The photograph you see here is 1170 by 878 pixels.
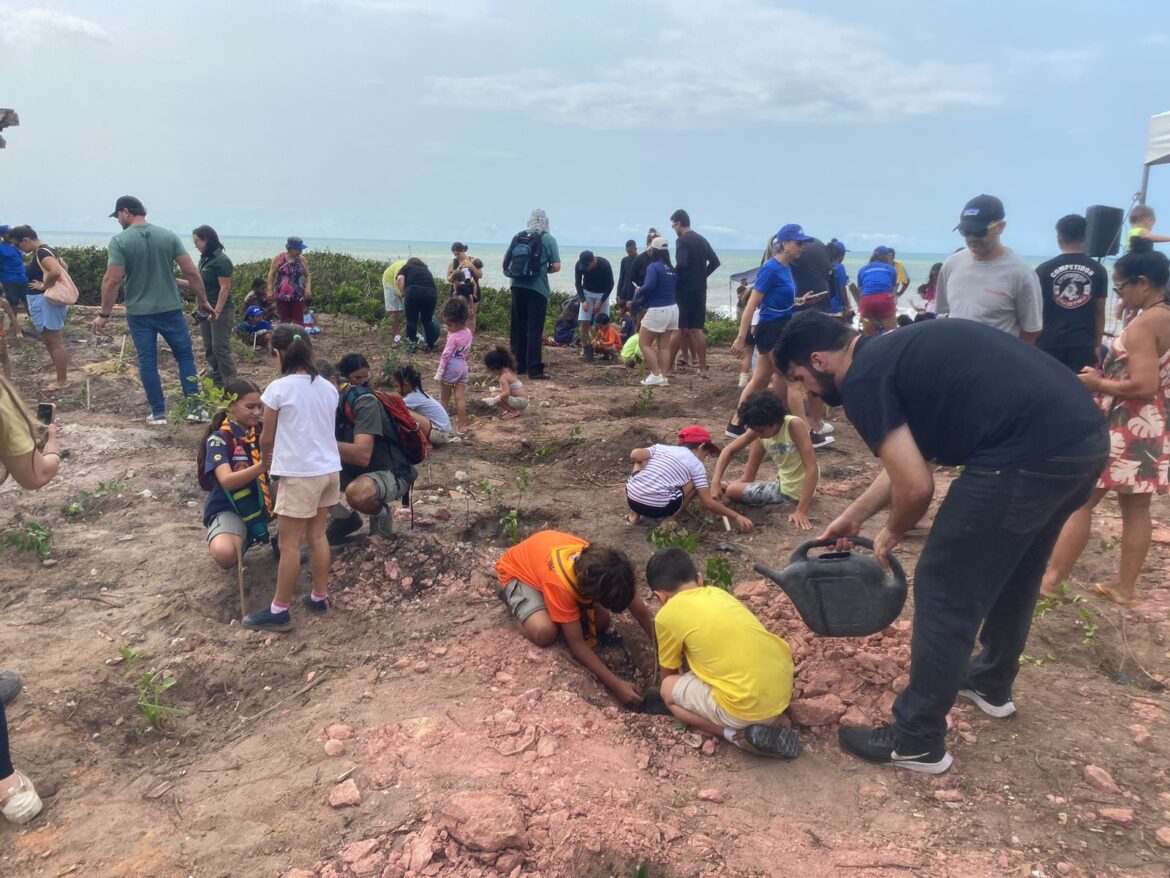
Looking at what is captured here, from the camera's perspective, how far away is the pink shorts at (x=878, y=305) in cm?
620

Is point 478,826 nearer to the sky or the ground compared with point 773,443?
nearer to the ground

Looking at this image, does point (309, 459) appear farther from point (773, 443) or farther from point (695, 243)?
point (695, 243)

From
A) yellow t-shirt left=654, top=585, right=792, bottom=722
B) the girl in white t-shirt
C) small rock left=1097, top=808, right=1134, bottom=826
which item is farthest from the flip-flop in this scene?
the girl in white t-shirt

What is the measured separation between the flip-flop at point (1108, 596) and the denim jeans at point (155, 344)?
6.64 m

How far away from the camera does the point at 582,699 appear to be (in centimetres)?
339

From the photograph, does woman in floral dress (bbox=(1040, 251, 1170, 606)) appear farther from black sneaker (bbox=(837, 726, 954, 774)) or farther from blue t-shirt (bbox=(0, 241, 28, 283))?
blue t-shirt (bbox=(0, 241, 28, 283))

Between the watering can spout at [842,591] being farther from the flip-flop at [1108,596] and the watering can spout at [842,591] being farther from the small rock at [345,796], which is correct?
the flip-flop at [1108,596]

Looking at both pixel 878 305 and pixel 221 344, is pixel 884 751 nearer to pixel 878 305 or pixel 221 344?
pixel 878 305

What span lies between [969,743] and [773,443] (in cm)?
259

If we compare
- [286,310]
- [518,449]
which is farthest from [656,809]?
[286,310]

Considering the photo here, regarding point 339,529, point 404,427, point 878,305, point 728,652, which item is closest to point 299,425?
point 404,427

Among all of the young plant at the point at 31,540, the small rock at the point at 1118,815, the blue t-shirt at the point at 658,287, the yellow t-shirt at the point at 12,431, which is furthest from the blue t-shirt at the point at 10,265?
the small rock at the point at 1118,815

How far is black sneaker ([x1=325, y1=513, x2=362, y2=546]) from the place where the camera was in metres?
4.79

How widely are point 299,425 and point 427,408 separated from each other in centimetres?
290
